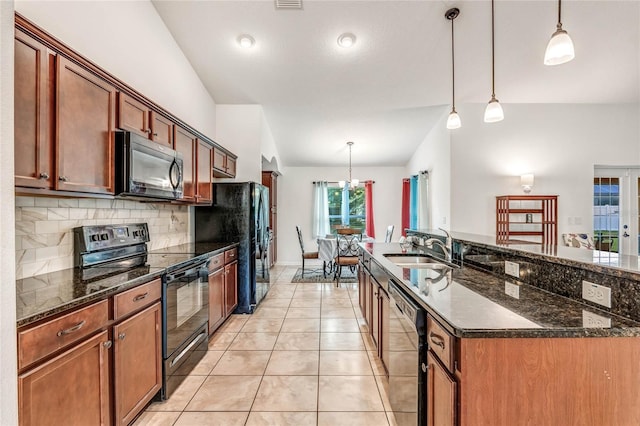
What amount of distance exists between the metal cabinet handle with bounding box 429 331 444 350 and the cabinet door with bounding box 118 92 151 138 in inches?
85.9

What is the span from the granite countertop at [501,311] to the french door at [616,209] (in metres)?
4.85

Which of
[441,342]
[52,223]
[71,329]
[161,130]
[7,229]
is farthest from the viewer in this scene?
[161,130]

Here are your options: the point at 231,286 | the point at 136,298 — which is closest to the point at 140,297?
the point at 136,298

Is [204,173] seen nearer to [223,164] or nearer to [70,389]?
[223,164]

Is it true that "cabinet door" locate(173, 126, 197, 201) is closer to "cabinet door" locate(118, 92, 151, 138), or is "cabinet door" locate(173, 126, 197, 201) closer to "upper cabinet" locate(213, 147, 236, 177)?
"cabinet door" locate(118, 92, 151, 138)

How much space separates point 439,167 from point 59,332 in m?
5.09

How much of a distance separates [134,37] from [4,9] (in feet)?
6.87

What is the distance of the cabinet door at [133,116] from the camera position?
1920 millimetres

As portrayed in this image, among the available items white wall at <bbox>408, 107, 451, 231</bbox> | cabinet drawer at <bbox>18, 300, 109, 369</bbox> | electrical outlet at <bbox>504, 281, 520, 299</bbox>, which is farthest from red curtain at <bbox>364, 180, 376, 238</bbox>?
cabinet drawer at <bbox>18, 300, 109, 369</bbox>

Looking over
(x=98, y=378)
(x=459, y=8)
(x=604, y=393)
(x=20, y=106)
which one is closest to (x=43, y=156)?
(x=20, y=106)

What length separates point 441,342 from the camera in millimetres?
1093

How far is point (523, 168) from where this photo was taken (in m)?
4.63

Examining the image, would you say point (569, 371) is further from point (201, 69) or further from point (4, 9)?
point (201, 69)

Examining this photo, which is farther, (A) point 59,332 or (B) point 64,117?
(B) point 64,117
